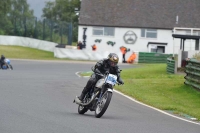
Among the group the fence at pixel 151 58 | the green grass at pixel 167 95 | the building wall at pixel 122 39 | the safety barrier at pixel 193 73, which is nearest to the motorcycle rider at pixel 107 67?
the green grass at pixel 167 95

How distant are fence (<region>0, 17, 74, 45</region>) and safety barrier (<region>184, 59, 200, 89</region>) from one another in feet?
151

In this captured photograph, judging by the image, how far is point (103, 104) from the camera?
13.4 meters

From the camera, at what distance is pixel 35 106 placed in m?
15.4

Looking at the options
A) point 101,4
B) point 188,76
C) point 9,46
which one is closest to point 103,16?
point 101,4

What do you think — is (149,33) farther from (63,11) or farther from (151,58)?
(63,11)

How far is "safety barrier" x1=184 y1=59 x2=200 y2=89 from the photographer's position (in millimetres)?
21531

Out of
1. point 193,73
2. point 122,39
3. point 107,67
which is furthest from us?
point 122,39

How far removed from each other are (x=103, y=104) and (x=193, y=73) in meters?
9.25

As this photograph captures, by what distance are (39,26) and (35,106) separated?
56.6m

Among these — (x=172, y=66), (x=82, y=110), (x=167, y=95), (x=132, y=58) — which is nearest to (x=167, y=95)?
(x=167, y=95)

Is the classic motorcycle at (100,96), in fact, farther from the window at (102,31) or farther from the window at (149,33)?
the window at (102,31)

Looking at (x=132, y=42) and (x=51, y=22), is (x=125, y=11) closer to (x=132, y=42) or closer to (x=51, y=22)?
(x=132, y=42)

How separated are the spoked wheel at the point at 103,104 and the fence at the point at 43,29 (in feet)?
180

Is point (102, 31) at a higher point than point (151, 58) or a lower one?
higher
